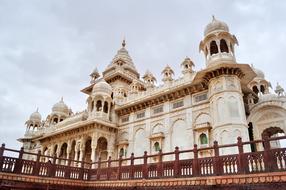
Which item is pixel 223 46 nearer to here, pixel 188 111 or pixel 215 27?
pixel 215 27

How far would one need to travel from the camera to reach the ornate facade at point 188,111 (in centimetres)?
1528

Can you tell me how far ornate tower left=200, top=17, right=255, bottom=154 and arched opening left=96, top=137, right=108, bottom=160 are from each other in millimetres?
12206

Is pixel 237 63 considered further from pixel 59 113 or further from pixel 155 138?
pixel 59 113

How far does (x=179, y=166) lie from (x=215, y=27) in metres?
11.1

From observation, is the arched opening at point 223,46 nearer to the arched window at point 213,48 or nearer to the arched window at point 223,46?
the arched window at point 223,46

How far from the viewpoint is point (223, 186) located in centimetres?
871

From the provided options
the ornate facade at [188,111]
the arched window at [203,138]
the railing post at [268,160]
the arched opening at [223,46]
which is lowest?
the railing post at [268,160]

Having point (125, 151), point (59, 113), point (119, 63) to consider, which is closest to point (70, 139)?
point (125, 151)

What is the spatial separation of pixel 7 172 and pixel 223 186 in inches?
411

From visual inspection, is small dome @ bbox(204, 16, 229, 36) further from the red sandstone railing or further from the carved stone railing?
the red sandstone railing

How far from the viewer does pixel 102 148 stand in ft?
79.4

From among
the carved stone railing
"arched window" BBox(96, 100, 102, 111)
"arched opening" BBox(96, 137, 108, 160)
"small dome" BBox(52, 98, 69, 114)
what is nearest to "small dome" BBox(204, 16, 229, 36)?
the carved stone railing

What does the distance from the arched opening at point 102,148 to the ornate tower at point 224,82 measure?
40.0ft

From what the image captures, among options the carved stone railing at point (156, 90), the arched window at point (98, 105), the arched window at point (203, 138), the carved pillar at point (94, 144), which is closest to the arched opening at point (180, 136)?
the arched window at point (203, 138)
